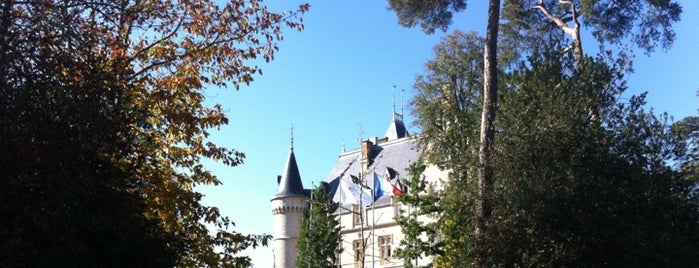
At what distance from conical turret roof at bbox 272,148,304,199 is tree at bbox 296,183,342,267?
13.9 meters

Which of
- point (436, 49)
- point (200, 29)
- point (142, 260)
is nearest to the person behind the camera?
point (142, 260)

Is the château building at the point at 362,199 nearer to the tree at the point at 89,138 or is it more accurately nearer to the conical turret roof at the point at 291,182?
the conical turret roof at the point at 291,182

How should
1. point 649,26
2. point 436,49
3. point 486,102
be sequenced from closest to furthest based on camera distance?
point 486,102 → point 649,26 → point 436,49

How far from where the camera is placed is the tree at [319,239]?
130 ft

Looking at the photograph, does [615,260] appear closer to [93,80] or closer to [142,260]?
[142,260]

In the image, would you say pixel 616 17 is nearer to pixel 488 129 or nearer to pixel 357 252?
pixel 488 129

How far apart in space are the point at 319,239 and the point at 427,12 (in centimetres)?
2342

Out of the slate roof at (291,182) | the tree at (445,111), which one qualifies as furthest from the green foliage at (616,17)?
the slate roof at (291,182)

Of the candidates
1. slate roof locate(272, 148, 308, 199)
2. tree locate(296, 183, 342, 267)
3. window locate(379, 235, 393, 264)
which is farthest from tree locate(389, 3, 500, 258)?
slate roof locate(272, 148, 308, 199)

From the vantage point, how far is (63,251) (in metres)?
7.09

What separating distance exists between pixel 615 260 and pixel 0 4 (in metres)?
11.9

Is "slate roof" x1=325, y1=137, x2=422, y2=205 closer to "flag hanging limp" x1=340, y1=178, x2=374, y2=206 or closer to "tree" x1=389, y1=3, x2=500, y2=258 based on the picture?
"flag hanging limp" x1=340, y1=178, x2=374, y2=206

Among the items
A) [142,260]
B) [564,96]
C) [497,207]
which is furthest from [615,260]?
[142,260]

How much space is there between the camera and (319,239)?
1578 inches
